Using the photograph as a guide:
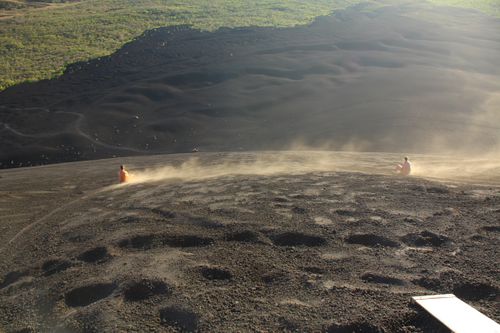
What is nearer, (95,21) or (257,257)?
(257,257)

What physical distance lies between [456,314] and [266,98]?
19883 mm

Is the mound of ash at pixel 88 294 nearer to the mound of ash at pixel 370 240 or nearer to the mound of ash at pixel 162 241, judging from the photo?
the mound of ash at pixel 162 241

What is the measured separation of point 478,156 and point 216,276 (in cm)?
1327

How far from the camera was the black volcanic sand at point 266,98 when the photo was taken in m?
19.2

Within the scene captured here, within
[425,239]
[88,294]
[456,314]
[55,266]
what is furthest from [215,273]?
[425,239]

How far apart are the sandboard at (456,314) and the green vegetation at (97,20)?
28.5 metres

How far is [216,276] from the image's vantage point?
19.2 ft

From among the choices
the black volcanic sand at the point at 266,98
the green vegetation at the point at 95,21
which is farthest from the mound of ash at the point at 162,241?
the green vegetation at the point at 95,21

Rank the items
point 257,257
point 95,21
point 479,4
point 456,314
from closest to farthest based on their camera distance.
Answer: point 456,314 → point 257,257 → point 95,21 → point 479,4

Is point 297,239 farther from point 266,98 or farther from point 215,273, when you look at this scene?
point 266,98

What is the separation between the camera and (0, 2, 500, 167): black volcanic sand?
1919 cm

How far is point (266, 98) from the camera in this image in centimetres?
2377

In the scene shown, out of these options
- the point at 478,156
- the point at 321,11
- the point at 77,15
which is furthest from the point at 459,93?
the point at 77,15

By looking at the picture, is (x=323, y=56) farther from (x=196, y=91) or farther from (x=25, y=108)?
(x=25, y=108)
